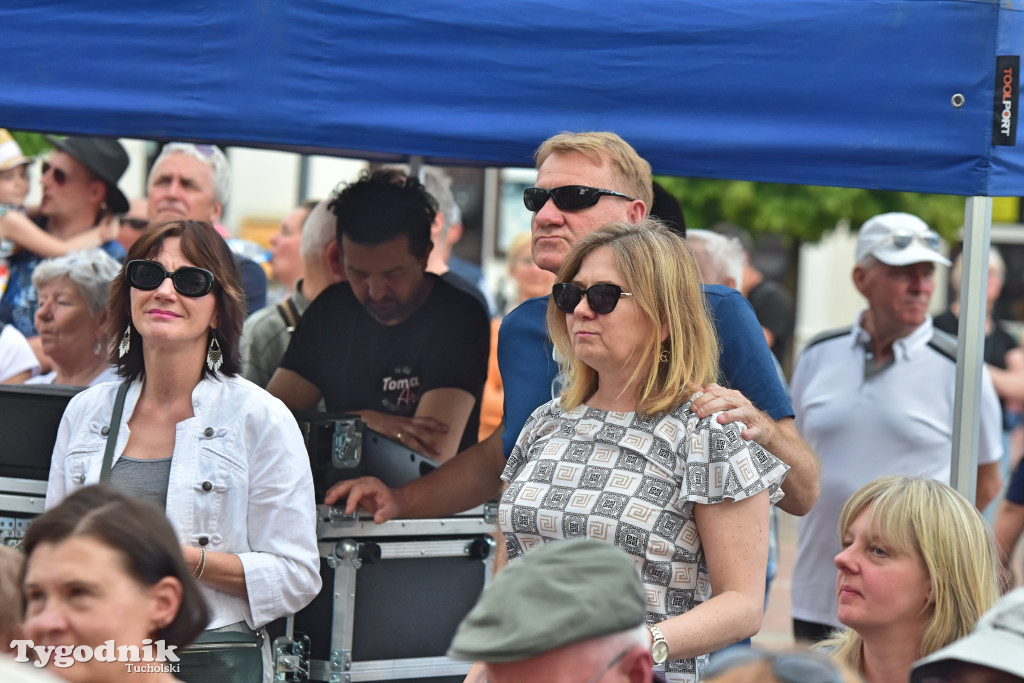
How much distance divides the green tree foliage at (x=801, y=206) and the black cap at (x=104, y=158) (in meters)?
10.4

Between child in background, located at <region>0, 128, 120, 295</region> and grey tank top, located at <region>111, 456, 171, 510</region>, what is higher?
child in background, located at <region>0, 128, 120, 295</region>

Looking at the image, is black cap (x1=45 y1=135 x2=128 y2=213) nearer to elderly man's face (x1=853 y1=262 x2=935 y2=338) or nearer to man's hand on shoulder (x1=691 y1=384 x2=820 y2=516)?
elderly man's face (x1=853 y1=262 x2=935 y2=338)

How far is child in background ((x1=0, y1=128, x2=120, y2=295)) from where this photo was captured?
5.45m

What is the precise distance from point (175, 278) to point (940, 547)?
192 cm

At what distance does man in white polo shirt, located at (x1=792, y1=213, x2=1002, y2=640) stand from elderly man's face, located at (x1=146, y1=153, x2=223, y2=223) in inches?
107

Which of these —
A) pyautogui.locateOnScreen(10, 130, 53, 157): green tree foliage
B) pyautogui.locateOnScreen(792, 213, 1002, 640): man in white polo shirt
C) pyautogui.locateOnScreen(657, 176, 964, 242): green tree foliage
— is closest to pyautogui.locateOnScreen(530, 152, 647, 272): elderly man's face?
pyautogui.locateOnScreen(792, 213, 1002, 640): man in white polo shirt

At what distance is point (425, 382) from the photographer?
13.6ft

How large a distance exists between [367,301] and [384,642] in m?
1.17

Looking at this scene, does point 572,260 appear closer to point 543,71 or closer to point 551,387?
point 551,387

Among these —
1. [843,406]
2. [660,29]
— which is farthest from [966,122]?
[843,406]

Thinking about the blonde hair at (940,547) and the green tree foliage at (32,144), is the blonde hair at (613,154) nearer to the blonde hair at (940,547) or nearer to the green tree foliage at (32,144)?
the blonde hair at (940,547)

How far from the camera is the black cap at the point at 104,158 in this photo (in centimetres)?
555

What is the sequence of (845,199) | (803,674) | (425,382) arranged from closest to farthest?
(803,674), (425,382), (845,199)

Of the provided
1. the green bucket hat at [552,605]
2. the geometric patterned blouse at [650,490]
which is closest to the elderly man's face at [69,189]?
the geometric patterned blouse at [650,490]
